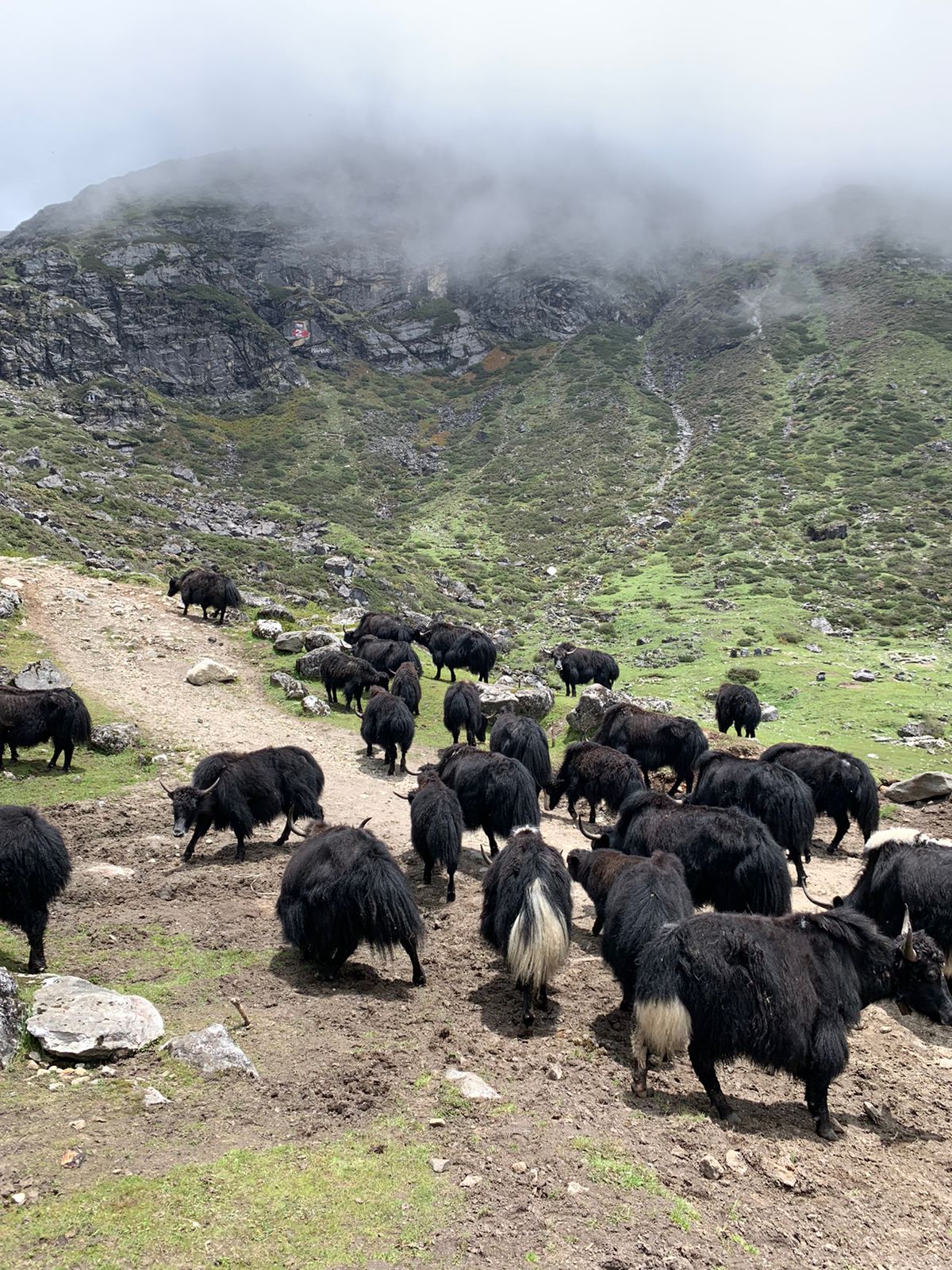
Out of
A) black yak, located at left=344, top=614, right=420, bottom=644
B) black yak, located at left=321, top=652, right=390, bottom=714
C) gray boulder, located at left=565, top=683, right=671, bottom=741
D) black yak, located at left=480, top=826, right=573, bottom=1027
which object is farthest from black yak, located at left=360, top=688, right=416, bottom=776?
black yak, located at left=344, top=614, right=420, bottom=644

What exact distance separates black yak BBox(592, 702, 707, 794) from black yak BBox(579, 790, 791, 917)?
4.44 m

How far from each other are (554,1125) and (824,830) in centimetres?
1001

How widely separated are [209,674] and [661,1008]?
14.4 m

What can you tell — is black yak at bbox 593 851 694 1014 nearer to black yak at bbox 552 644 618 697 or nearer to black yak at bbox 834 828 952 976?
black yak at bbox 834 828 952 976

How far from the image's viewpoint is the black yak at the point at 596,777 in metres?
11.2

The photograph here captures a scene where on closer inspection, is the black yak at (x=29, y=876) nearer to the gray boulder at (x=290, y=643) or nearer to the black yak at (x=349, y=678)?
the black yak at (x=349, y=678)

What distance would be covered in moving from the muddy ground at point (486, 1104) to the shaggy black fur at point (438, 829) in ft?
1.48

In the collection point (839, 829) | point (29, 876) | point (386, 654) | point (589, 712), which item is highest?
point (29, 876)

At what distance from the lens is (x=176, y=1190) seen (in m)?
3.65

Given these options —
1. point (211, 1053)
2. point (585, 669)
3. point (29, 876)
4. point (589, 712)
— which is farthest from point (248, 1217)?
point (585, 669)

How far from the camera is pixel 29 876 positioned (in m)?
6.02

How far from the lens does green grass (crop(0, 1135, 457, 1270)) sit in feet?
10.5

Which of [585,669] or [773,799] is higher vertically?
[773,799]

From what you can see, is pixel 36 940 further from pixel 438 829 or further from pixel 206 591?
pixel 206 591
